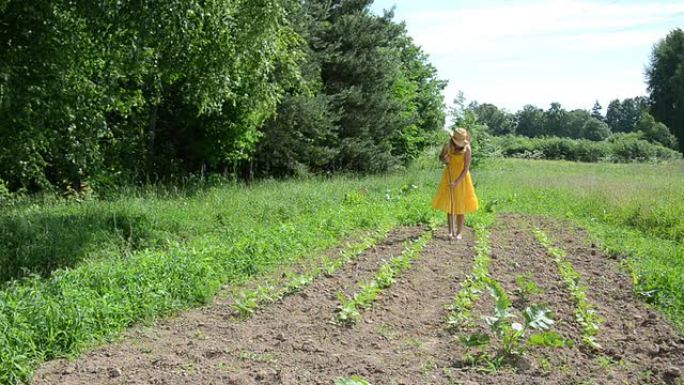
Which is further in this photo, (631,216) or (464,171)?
(631,216)

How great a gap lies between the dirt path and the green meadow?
31 cm

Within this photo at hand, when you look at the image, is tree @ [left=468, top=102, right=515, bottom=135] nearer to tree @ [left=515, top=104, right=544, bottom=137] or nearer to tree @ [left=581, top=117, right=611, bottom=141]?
tree @ [left=515, top=104, right=544, bottom=137]

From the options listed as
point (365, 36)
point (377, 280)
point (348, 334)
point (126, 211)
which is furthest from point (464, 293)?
point (365, 36)

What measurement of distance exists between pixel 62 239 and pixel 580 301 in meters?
7.26

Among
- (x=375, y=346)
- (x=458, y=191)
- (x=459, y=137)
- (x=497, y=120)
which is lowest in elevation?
(x=375, y=346)

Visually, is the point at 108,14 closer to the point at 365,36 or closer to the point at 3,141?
the point at 3,141

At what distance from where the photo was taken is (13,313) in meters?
5.22

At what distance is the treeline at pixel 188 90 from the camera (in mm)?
10102

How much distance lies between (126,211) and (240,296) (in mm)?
5104

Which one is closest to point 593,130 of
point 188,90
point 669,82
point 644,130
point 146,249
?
point 669,82

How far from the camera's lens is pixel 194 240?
970 cm

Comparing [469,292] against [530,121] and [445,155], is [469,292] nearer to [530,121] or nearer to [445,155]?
[445,155]

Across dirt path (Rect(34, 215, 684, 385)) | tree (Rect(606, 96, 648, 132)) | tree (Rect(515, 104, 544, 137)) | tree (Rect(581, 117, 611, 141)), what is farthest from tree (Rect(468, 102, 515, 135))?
dirt path (Rect(34, 215, 684, 385))

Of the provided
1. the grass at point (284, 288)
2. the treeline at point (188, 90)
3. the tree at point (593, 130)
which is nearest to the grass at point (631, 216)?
the grass at point (284, 288)
